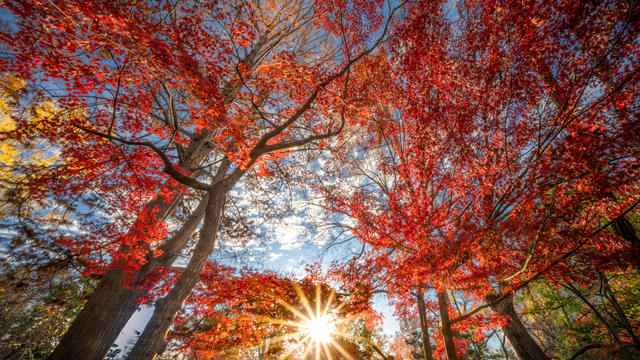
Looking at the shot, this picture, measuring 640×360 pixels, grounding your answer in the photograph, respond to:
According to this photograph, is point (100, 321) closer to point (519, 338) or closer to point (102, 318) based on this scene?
point (102, 318)

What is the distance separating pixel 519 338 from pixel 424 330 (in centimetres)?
243

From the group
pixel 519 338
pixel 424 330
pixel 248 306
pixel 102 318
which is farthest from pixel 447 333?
pixel 102 318

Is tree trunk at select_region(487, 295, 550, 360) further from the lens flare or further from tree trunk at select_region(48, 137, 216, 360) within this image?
tree trunk at select_region(48, 137, 216, 360)

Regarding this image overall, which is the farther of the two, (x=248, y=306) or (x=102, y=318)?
(x=248, y=306)

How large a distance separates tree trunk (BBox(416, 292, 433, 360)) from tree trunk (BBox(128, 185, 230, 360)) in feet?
18.8

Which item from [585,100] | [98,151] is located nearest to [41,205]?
[98,151]

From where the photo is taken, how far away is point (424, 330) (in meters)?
5.92

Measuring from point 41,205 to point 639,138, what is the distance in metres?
14.6

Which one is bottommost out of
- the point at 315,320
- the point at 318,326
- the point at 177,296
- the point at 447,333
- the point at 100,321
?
the point at 100,321

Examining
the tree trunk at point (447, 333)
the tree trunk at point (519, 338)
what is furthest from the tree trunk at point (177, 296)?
the tree trunk at point (519, 338)

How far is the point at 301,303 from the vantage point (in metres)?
7.06

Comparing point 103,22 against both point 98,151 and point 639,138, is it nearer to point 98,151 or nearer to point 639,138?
point 98,151

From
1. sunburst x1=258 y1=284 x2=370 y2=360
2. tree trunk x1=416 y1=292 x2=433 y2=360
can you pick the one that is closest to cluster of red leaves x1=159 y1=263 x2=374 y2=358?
sunburst x1=258 y1=284 x2=370 y2=360

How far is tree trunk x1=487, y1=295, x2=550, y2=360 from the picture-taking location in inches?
212
